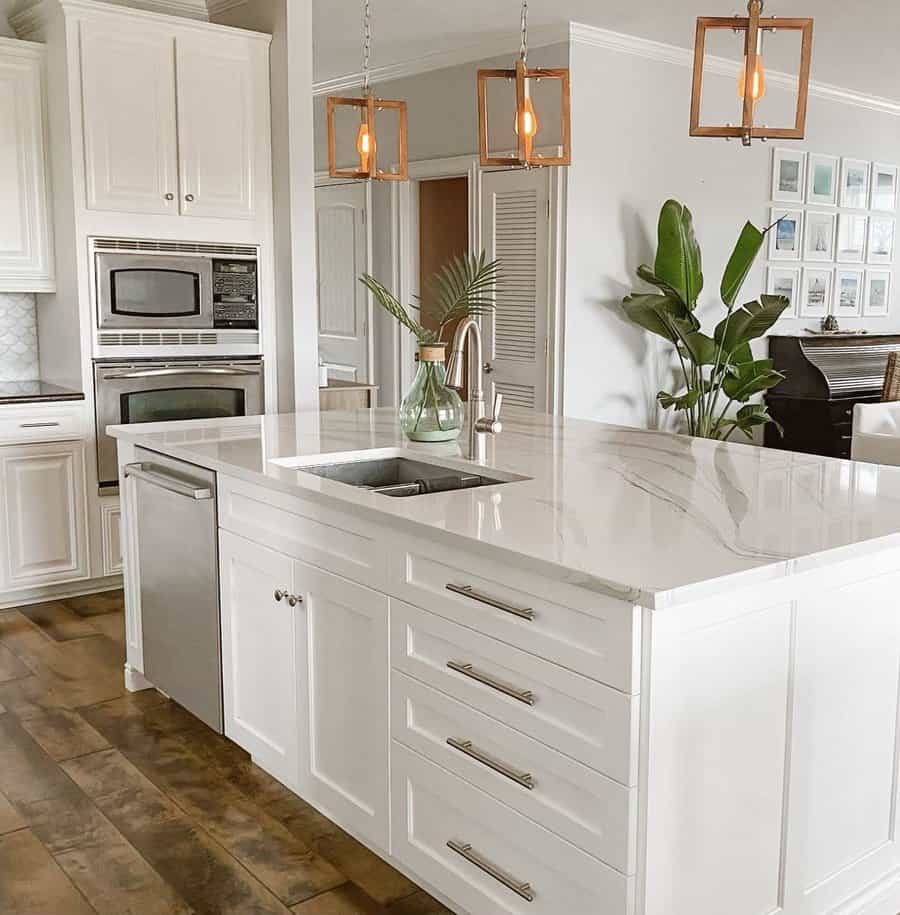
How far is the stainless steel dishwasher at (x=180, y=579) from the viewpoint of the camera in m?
2.90

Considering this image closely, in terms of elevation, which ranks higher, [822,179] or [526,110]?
[822,179]

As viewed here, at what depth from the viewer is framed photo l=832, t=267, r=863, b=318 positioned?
24.7 ft

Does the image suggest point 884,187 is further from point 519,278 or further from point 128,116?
point 128,116

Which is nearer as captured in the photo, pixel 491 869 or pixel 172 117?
pixel 491 869

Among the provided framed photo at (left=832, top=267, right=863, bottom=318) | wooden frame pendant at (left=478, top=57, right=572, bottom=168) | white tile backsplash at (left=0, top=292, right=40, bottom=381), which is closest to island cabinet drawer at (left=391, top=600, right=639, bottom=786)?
wooden frame pendant at (left=478, top=57, right=572, bottom=168)

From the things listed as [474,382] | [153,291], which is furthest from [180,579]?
[153,291]

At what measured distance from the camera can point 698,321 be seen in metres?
6.23

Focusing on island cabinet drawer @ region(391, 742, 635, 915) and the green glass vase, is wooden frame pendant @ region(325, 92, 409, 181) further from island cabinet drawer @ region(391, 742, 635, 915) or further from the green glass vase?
island cabinet drawer @ region(391, 742, 635, 915)

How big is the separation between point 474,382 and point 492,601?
1125mm

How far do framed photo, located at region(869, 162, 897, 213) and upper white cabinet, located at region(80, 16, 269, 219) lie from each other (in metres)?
4.91

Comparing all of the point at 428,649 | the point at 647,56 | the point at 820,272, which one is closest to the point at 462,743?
the point at 428,649

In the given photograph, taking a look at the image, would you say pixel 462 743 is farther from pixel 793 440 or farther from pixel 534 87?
pixel 793 440

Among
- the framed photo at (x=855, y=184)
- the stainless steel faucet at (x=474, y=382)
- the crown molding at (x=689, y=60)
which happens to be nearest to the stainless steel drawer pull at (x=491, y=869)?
the stainless steel faucet at (x=474, y=382)

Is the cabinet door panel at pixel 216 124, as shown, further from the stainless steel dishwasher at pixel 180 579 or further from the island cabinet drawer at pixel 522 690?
the island cabinet drawer at pixel 522 690
